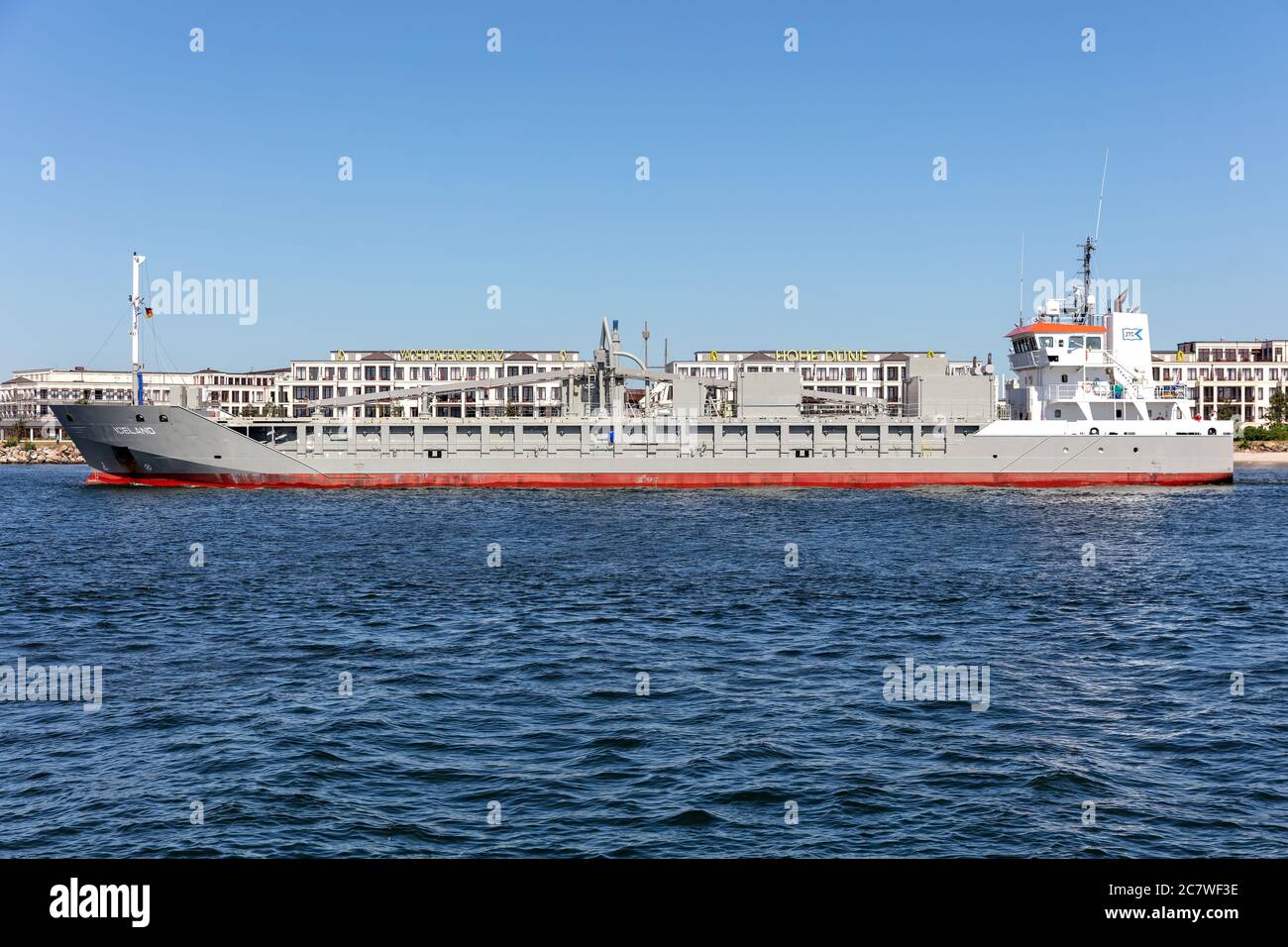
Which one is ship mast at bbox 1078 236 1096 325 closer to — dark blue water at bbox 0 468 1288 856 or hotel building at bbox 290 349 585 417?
dark blue water at bbox 0 468 1288 856

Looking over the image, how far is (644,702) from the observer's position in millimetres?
19812

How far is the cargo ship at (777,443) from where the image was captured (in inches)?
2923

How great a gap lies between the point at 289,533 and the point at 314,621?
68.4 feet

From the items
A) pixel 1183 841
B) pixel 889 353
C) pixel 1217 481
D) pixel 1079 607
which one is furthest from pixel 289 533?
pixel 889 353

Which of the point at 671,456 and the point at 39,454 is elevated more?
the point at 39,454

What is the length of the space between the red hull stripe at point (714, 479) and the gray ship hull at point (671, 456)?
0.08m

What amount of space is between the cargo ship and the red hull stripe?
0.10m

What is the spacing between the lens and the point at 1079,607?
29641 mm

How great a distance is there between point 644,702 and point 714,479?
56.2 metres
